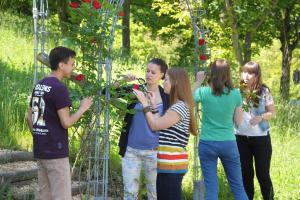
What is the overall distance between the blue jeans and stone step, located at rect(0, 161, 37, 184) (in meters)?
1.82

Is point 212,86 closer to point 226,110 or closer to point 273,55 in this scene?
point 226,110

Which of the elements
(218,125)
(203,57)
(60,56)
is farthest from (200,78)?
(60,56)

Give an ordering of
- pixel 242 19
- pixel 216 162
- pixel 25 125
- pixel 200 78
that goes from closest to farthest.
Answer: pixel 216 162, pixel 200 78, pixel 25 125, pixel 242 19

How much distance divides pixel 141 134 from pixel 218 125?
770 mm

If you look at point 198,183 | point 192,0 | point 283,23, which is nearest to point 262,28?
point 283,23

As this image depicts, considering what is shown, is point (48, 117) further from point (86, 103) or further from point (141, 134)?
point (141, 134)

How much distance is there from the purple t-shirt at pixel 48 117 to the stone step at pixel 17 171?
147cm

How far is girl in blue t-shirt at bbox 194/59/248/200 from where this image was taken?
17.2ft

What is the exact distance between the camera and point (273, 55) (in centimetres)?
3409

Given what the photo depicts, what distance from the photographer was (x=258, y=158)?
6.13 metres

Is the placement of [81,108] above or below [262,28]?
below

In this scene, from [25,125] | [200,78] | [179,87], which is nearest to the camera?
[179,87]

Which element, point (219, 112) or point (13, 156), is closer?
point (219, 112)

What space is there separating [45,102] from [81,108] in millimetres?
264
